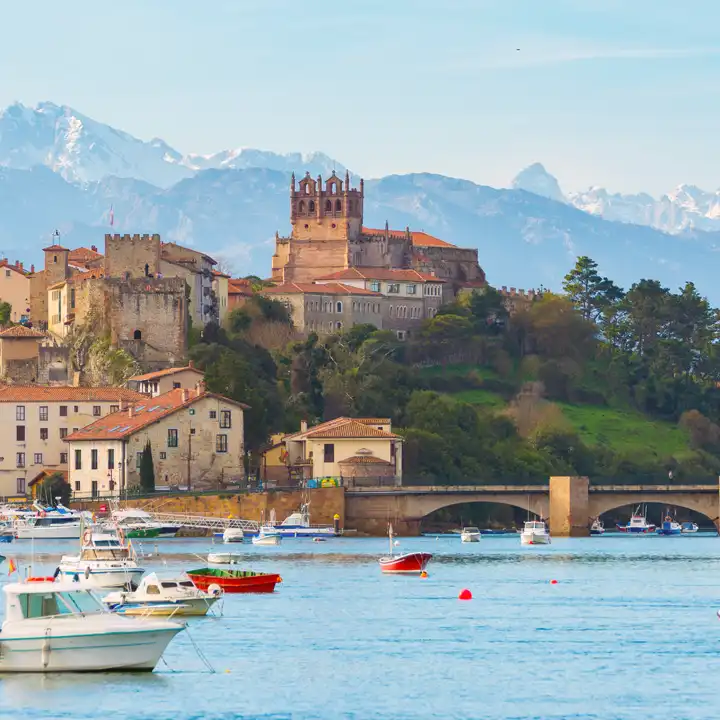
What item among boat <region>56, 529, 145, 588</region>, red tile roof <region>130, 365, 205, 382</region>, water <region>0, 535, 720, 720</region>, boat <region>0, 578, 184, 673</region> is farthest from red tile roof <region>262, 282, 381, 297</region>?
boat <region>0, 578, 184, 673</region>

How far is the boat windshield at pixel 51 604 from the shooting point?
55.0 meters

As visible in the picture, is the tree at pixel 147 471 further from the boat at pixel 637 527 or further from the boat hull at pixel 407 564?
the boat at pixel 637 527

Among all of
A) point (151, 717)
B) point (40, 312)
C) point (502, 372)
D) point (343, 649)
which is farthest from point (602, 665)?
point (502, 372)

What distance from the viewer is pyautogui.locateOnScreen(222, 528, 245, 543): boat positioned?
13212 centimetres

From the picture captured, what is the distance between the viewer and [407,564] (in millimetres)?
101438

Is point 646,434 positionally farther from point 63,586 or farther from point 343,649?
point 63,586

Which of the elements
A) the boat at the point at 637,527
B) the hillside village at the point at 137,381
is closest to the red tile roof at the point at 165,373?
the hillside village at the point at 137,381

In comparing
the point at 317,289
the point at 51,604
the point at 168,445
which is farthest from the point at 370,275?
the point at 51,604

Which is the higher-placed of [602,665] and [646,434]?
[646,434]

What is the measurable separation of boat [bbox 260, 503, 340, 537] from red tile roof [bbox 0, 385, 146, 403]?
1645cm

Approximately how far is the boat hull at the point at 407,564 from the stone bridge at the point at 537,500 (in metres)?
42.6

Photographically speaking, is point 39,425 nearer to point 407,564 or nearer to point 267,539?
point 267,539

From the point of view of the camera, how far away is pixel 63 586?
55344 mm

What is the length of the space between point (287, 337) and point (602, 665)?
120980 mm
